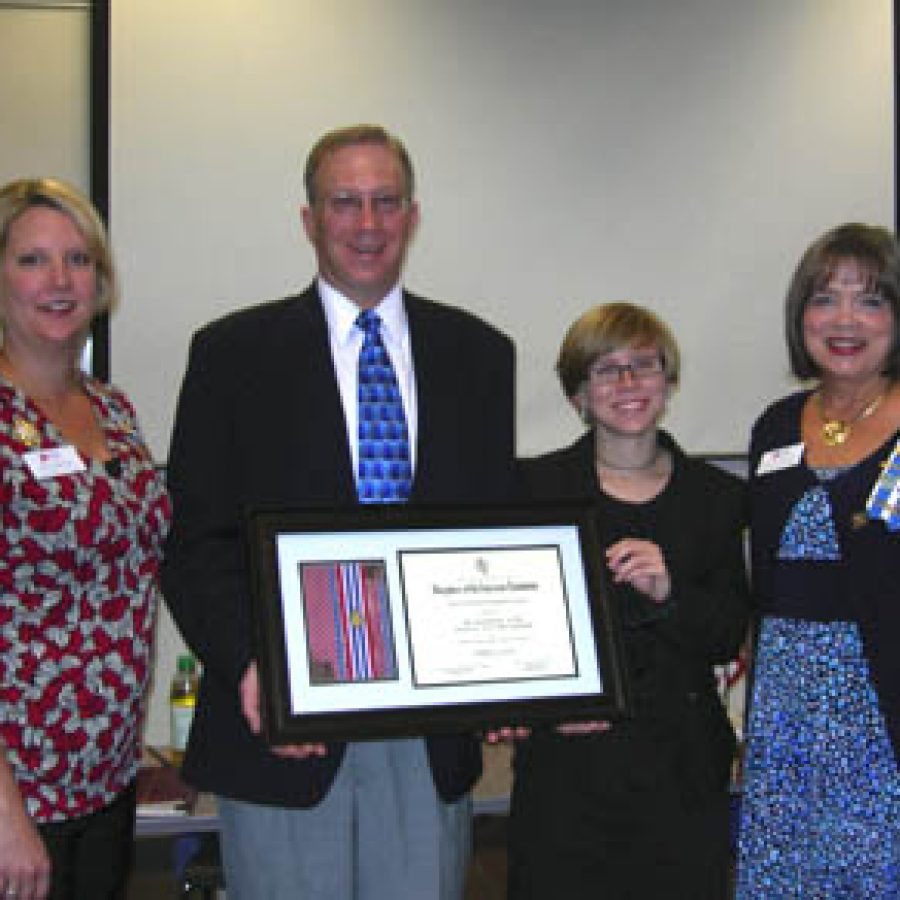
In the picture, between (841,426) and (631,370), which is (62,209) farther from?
(841,426)

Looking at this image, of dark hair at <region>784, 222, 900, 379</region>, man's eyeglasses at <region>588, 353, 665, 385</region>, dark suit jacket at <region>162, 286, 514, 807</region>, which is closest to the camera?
dark suit jacket at <region>162, 286, 514, 807</region>

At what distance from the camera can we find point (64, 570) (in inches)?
95.9

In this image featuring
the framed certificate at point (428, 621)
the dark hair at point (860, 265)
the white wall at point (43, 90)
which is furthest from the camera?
the white wall at point (43, 90)

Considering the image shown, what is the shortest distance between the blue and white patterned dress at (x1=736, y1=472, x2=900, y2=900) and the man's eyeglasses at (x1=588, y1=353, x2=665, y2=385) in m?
0.56

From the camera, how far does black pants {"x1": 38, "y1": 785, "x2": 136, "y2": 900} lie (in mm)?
2453

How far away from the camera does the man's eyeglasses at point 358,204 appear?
243 cm

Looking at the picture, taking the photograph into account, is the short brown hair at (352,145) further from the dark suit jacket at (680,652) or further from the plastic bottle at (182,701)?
the plastic bottle at (182,701)

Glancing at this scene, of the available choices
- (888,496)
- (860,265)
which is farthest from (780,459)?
(860,265)

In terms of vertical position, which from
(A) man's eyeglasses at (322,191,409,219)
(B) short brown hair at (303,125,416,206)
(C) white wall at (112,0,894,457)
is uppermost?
(C) white wall at (112,0,894,457)

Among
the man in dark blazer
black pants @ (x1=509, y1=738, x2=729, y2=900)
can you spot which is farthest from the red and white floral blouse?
black pants @ (x1=509, y1=738, x2=729, y2=900)

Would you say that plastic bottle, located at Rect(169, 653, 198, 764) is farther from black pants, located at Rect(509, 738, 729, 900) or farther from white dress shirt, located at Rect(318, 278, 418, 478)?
white dress shirt, located at Rect(318, 278, 418, 478)

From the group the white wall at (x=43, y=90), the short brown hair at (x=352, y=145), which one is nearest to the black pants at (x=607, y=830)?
the short brown hair at (x=352, y=145)

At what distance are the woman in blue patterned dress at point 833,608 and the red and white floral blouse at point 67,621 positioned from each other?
4.25 ft

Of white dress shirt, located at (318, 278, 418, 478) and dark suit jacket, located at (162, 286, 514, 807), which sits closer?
dark suit jacket, located at (162, 286, 514, 807)
